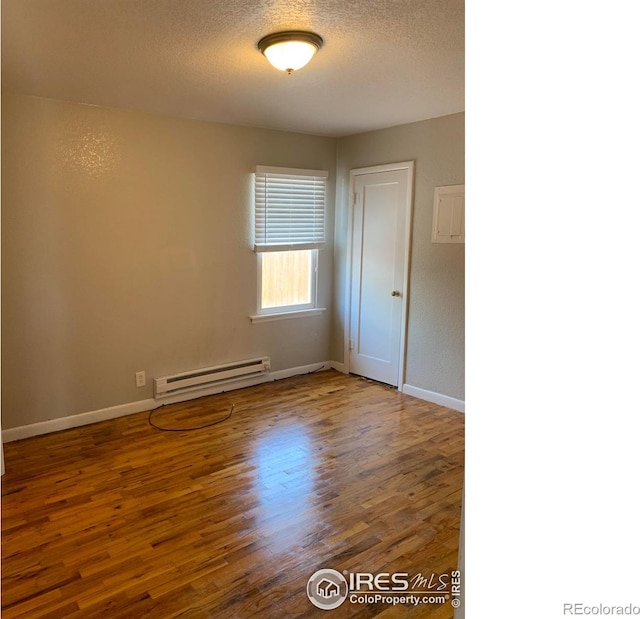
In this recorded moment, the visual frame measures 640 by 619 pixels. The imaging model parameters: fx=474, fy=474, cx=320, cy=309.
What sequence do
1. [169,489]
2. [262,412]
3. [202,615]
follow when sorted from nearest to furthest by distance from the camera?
[202,615] < [169,489] < [262,412]

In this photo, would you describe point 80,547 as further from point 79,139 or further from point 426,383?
point 426,383

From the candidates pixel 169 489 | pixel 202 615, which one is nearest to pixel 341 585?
pixel 202 615

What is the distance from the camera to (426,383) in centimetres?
Answer: 439

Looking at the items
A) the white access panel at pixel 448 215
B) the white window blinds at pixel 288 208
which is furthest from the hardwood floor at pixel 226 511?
the white window blinds at pixel 288 208

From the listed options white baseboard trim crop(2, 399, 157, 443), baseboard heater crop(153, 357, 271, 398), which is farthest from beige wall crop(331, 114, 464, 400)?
white baseboard trim crop(2, 399, 157, 443)

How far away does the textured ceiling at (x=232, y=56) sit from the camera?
200 centimetres

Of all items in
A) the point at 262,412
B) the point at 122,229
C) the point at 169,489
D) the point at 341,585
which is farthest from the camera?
the point at 262,412

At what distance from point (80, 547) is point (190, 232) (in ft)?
8.41

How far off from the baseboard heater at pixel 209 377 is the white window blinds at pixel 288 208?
1.13 meters

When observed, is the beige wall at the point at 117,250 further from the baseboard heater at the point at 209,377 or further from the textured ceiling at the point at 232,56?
the textured ceiling at the point at 232,56

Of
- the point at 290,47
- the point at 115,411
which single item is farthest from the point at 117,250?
the point at 290,47
